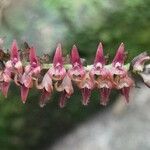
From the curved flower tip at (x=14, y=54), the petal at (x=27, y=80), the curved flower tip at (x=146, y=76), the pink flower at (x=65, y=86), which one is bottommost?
the curved flower tip at (x=146, y=76)

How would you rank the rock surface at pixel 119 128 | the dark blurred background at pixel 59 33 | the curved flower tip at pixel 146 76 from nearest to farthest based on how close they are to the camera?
the curved flower tip at pixel 146 76, the dark blurred background at pixel 59 33, the rock surface at pixel 119 128

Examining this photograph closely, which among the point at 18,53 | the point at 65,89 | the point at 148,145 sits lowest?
the point at 148,145

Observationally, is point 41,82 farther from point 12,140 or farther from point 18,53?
point 12,140

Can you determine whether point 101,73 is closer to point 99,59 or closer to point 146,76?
point 99,59

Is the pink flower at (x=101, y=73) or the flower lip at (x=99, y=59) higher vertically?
the flower lip at (x=99, y=59)

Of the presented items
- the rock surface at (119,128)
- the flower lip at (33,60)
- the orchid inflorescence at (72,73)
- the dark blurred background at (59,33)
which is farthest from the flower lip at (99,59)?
the rock surface at (119,128)

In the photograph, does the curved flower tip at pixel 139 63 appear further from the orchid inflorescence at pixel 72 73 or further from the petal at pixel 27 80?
the petal at pixel 27 80

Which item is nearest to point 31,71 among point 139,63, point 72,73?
point 72,73

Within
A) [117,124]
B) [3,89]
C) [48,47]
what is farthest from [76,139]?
[3,89]
